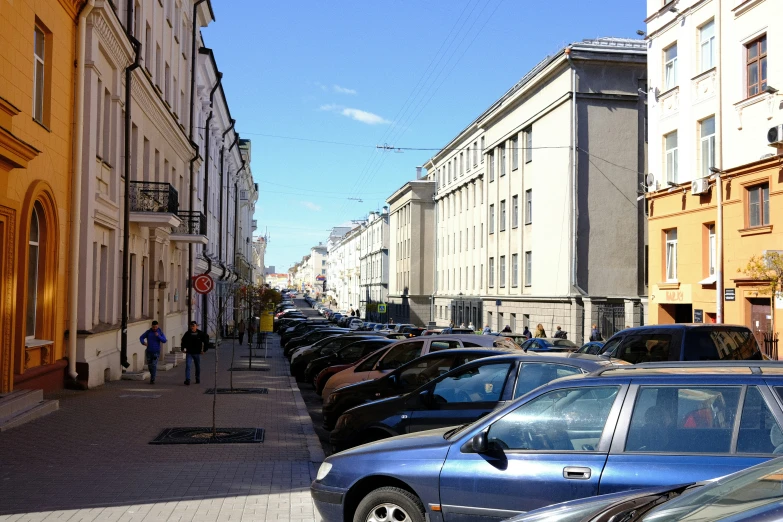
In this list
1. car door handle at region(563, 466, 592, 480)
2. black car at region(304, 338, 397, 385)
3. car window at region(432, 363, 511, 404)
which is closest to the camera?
car door handle at region(563, 466, 592, 480)

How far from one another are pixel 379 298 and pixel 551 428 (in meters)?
Result: 88.2

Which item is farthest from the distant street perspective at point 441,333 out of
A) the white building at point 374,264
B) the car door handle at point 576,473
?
the white building at point 374,264

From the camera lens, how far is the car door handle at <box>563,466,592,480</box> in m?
5.26

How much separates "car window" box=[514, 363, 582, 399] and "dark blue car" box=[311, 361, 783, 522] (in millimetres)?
2285

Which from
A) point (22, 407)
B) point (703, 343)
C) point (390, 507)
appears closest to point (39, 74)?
point (22, 407)

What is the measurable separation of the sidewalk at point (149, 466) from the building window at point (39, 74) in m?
5.49

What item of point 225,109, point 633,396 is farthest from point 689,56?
point 225,109

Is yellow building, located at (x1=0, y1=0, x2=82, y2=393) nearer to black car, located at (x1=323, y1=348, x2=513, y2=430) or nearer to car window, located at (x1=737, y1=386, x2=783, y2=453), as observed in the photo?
black car, located at (x1=323, y1=348, x2=513, y2=430)

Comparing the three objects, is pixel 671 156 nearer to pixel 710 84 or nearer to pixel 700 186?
pixel 700 186

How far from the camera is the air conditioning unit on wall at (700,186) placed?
25328mm

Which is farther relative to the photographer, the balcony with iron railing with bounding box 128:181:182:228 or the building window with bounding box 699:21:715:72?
the building window with bounding box 699:21:715:72

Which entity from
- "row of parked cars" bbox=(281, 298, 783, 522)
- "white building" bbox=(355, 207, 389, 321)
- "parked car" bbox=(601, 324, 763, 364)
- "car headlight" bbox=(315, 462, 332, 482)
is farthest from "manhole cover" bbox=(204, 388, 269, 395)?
"white building" bbox=(355, 207, 389, 321)

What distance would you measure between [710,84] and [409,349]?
15.8m

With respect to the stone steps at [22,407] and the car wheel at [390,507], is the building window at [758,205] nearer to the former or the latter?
the stone steps at [22,407]
